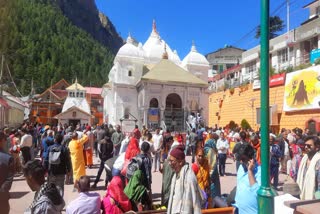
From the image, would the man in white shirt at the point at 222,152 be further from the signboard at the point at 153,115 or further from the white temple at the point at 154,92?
the signboard at the point at 153,115

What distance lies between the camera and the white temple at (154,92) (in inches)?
1350

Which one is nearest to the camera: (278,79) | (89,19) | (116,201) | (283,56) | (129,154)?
(116,201)

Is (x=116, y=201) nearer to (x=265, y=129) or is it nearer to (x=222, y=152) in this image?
(x=265, y=129)

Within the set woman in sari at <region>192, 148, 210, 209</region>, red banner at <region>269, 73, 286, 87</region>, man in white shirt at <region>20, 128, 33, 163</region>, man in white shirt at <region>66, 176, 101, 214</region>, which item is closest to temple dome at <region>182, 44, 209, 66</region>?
red banner at <region>269, 73, 286, 87</region>

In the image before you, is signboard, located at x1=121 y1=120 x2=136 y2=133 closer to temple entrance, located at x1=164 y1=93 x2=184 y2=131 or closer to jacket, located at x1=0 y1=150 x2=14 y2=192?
temple entrance, located at x1=164 y1=93 x2=184 y2=131

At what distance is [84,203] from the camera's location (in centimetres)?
369

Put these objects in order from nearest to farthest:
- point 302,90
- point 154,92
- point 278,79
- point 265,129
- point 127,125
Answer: point 265,129
point 302,90
point 278,79
point 154,92
point 127,125

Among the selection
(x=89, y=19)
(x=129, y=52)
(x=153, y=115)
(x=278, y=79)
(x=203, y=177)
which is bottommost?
(x=203, y=177)

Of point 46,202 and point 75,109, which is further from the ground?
point 75,109

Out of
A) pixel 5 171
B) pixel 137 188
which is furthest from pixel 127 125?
pixel 137 188

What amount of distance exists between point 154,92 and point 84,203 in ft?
102

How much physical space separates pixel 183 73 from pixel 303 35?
15.1 metres

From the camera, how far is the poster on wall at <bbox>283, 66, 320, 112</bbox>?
17016mm

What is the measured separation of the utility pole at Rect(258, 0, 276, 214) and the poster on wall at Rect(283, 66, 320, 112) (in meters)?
15.3
